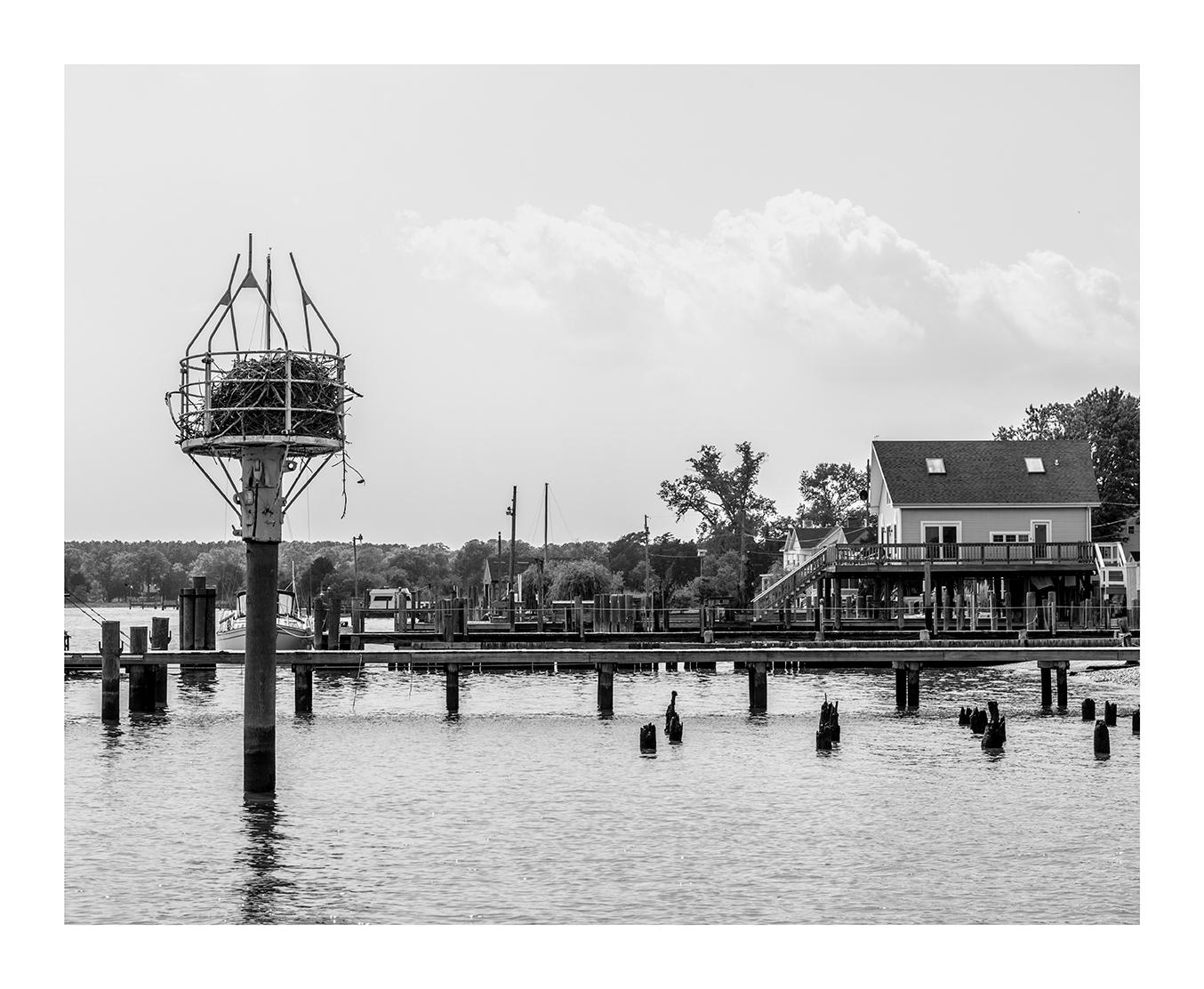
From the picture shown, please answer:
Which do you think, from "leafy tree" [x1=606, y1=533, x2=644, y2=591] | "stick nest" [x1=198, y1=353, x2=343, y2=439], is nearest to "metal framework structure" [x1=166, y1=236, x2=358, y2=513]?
"stick nest" [x1=198, y1=353, x2=343, y2=439]

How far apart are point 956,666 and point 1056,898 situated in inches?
1930

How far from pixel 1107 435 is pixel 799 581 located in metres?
49.5

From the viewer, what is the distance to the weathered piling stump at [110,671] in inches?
1731

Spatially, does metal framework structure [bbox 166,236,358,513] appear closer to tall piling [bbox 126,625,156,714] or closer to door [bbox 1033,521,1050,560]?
tall piling [bbox 126,625,156,714]

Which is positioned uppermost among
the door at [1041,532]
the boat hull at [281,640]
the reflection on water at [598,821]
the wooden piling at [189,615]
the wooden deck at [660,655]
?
the door at [1041,532]

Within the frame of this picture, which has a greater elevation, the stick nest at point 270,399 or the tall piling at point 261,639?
the stick nest at point 270,399

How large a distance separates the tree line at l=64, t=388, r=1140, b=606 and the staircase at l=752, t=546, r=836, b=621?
620 inches

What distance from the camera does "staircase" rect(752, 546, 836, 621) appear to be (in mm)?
63750

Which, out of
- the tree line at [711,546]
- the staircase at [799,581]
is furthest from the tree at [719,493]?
the staircase at [799,581]

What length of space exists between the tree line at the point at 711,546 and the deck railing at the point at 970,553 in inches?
657

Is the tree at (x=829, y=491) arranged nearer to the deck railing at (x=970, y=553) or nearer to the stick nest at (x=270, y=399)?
the deck railing at (x=970, y=553)

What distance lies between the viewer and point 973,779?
33281mm
